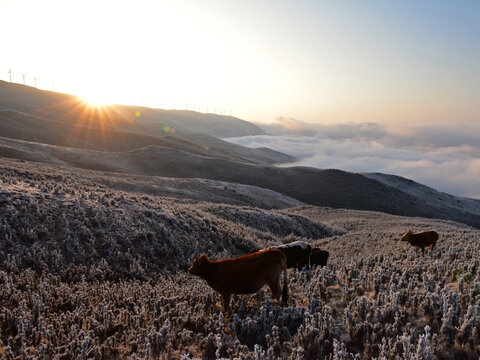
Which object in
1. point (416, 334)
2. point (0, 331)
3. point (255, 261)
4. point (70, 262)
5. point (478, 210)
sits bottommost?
point (478, 210)

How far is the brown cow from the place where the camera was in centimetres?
610

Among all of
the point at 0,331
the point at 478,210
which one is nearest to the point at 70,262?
the point at 0,331

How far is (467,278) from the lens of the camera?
282 inches

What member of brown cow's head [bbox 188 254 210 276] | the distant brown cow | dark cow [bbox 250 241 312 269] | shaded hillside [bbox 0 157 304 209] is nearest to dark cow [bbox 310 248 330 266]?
dark cow [bbox 250 241 312 269]

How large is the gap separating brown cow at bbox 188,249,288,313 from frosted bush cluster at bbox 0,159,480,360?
358mm

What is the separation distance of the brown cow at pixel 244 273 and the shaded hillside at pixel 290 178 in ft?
199

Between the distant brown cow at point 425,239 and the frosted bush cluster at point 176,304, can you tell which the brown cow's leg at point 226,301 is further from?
the distant brown cow at point 425,239

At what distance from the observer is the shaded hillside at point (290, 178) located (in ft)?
229

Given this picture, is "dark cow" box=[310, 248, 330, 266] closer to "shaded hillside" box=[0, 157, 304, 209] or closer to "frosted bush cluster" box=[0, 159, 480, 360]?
"frosted bush cluster" box=[0, 159, 480, 360]

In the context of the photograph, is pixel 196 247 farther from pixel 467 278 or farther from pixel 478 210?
pixel 478 210

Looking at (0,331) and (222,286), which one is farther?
(222,286)

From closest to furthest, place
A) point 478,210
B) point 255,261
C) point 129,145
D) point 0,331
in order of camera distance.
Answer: point 0,331 → point 255,261 → point 478,210 → point 129,145

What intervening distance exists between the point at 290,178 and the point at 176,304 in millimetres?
80780

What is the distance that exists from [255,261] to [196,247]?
34.2 feet
